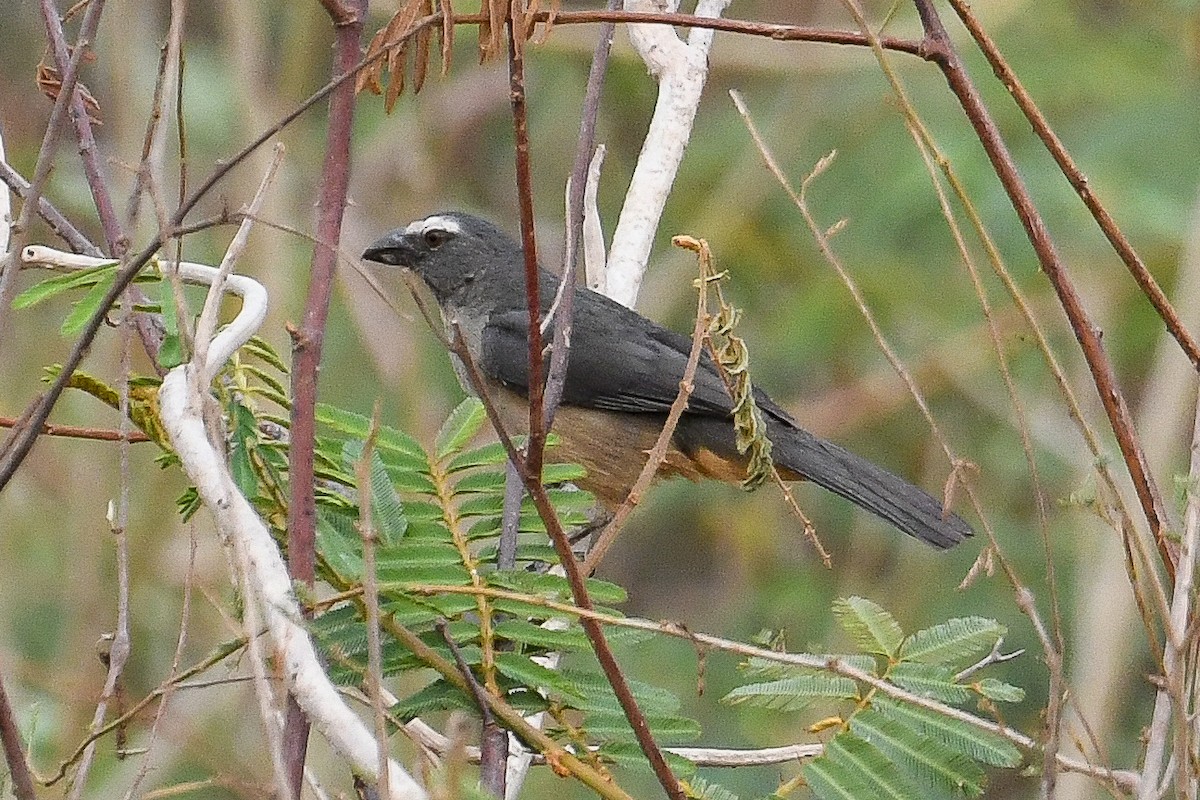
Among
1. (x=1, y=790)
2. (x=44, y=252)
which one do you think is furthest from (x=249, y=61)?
(x=1, y=790)

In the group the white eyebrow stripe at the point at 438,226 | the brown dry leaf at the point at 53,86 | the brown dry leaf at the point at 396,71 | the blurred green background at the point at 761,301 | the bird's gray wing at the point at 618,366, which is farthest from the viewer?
the blurred green background at the point at 761,301

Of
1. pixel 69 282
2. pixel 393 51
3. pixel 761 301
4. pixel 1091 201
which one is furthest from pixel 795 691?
pixel 761 301

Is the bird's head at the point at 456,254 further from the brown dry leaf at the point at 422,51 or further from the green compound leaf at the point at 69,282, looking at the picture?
the brown dry leaf at the point at 422,51

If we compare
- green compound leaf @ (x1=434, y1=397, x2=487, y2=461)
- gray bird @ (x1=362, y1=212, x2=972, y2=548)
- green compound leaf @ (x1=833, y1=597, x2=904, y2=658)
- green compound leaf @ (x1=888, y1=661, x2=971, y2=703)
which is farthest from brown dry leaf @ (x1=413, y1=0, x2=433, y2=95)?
gray bird @ (x1=362, y1=212, x2=972, y2=548)

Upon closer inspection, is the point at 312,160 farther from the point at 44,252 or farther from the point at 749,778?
the point at 44,252

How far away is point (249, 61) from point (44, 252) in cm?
351

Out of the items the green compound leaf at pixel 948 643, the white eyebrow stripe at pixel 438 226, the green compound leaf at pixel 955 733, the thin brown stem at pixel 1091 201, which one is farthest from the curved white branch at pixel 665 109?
the green compound leaf at pixel 955 733

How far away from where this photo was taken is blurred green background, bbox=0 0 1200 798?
563cm

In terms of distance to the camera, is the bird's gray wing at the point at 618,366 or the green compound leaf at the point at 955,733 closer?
the green compound leaf at the point at 955,733

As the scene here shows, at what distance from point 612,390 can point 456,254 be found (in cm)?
83

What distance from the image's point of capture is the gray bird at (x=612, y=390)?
14.7 feet

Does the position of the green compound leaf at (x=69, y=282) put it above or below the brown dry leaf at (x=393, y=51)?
below

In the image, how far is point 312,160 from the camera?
284 inches

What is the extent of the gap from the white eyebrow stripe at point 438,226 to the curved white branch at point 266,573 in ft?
11.2
